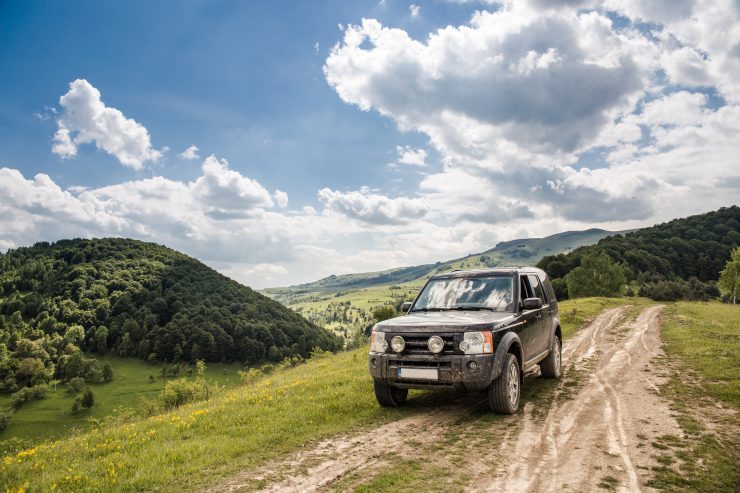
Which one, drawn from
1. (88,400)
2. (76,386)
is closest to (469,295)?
(88,400)

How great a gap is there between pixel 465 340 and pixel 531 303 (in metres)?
2.22

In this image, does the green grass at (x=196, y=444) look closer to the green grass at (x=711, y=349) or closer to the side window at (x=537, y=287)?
the side window at (x=537, y=287)

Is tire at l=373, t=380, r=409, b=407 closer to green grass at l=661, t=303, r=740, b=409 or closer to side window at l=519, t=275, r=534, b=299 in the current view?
side window at l=519, t=275, r=534, b=299

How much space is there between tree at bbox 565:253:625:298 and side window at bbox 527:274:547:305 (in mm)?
64229

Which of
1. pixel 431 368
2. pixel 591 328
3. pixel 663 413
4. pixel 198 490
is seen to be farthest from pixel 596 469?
pixel 591 328

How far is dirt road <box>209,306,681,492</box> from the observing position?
5.05 m

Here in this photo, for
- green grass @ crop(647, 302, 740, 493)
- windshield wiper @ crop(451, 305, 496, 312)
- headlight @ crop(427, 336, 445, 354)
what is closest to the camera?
green grass @ crop(647, 302, 740, 493)

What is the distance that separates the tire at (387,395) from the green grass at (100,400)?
8076 centimetres

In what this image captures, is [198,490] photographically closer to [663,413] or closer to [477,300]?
[477,300]

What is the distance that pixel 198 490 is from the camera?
17.0 feet

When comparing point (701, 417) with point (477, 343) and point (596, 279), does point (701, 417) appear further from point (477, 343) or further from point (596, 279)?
point (596, 279)

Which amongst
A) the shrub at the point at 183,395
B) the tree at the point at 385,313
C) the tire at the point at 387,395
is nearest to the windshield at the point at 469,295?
the tire at the point at 387,395

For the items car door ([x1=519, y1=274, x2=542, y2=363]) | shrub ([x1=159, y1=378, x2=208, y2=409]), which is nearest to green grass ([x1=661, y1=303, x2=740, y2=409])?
car door ([x1=519, y1=274, x2=542, y2=363])

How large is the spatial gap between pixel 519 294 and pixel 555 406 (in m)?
2.35
